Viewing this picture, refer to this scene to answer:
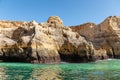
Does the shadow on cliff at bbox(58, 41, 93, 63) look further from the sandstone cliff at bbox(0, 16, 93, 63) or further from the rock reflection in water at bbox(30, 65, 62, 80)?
the rock reflection in water at bbox(30, 65, 62, 80)

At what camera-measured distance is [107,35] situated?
86.6 metres

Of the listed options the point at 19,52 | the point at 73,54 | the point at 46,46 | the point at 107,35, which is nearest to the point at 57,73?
the point at 46,46

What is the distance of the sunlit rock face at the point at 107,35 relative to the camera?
8175 cm

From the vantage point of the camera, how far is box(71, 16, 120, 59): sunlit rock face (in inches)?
3219

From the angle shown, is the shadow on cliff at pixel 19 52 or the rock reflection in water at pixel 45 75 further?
the shadow on cliff at pixel 19 52

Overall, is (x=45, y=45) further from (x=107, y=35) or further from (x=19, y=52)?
(x=107, y=35)

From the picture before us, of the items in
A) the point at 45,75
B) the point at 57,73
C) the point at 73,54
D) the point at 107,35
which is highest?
the point at 107,35

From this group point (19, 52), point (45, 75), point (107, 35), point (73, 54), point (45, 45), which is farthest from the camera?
point (107, 35)

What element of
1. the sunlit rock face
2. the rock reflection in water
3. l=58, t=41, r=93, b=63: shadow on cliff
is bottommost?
the rock reflection in water

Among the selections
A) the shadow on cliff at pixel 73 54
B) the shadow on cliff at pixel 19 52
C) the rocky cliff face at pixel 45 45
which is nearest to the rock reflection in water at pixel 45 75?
the rocky cliff face at pixel 45 45

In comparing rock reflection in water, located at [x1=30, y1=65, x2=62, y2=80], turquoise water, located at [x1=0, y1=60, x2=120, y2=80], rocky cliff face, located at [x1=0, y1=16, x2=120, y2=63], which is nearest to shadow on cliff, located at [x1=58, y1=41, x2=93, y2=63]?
rocky cliff face, located at [x1=0, y1=16, x2=120, y2=63]

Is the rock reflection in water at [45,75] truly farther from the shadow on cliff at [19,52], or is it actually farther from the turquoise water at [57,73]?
the shadow on cliff at [19,52]

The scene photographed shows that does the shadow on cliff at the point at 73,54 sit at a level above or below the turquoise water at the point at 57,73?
above

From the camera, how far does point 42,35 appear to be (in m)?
51.7
